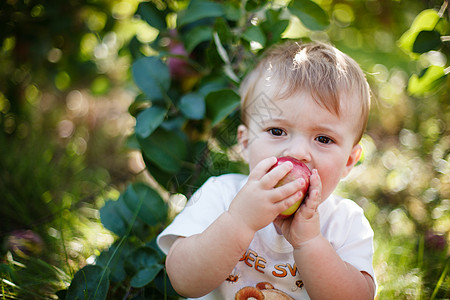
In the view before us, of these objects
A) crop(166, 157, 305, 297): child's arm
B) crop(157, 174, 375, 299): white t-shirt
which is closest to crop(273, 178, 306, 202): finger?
crop(166, 157, 305, 297): child's arm

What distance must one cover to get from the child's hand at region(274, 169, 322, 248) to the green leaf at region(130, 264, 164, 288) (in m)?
0.40

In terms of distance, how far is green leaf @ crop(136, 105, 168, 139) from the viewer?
1.20 meters

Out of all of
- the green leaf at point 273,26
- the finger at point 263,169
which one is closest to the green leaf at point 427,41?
the green leaf at point 273,26

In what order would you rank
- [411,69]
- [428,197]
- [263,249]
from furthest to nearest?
[411,69] < [428,197] < [263,249]

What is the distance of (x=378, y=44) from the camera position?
238cm

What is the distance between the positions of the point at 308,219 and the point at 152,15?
0.91 metres

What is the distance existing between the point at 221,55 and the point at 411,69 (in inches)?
54.9

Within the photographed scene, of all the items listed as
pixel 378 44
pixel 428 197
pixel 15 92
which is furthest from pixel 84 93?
pixel 428 197

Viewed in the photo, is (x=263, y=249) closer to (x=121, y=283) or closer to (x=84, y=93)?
(x=121, y=283)

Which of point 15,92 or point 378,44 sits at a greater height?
point 378,44

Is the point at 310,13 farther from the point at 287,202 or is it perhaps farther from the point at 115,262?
the point at 115,262

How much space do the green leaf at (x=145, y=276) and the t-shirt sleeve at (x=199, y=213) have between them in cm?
10

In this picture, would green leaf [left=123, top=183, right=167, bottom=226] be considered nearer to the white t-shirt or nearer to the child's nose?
the white t-shirt

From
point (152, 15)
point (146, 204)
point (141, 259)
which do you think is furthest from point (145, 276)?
point (152, 15)
